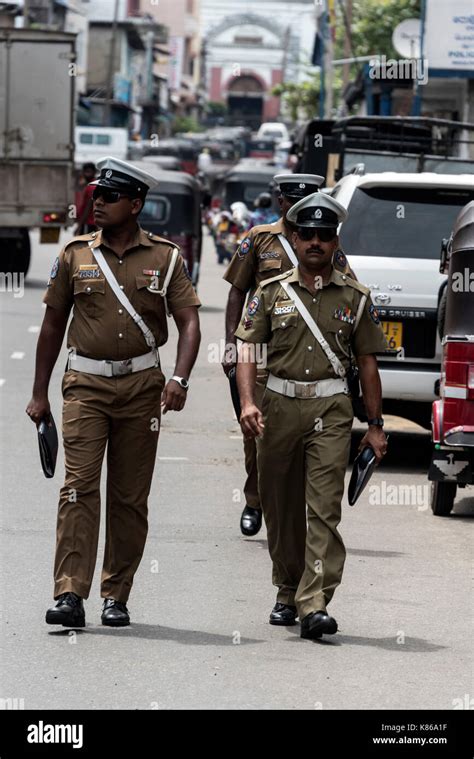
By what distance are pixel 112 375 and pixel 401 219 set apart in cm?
515

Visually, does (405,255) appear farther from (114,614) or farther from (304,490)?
(114,614)

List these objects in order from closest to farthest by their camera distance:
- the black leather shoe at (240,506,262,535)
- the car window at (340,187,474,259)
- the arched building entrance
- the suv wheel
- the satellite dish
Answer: the black leather shoe at (240,506,262,535)
the suv wheel
the car window at (340,187,474,259)
the satellite dish
the arched building entrance

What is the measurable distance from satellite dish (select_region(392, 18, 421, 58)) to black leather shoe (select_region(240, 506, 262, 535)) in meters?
22.6

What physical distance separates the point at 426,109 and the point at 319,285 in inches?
1080

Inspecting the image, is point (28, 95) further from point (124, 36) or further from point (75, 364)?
point (124, 36)

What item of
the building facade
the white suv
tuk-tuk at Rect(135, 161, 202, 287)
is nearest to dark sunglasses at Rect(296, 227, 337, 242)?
the white suv

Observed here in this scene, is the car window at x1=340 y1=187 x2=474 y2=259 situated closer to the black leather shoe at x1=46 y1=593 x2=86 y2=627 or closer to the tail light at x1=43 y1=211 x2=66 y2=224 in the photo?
the black leather shoe at x1=46 y1=593 x2=86 y2=627

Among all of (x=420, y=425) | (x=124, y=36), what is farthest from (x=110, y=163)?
(x=124, y=36)

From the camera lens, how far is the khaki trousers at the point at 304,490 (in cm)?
712

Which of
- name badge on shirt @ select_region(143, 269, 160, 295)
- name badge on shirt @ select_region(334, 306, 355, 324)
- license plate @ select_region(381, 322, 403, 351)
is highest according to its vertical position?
name badge on shirt @ select_region(143, 269, 160, 295)

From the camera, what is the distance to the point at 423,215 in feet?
39.6

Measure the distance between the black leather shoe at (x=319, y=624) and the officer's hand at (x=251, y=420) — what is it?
77 cm

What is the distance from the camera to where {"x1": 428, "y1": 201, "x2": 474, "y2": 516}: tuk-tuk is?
376 inches

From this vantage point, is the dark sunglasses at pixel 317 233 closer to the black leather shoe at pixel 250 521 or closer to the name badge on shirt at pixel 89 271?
the name badge on shirt at pixel 89 271
